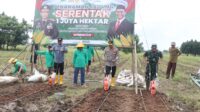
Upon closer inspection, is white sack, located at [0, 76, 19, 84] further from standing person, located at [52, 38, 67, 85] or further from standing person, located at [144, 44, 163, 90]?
standing person, located at [144, 44, 163, 90]

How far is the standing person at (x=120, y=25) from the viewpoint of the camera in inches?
653

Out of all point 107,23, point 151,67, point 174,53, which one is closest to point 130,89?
point 151,67

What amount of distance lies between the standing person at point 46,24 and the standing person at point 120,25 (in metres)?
2.27

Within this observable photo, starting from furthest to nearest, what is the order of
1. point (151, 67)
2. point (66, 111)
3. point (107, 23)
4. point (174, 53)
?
point (174, 53)
point (107, 23)
point (151, 67)
point (66, 111)

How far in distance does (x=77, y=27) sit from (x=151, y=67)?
12.9 feet

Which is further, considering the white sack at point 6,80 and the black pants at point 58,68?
the black pants at point 58,68

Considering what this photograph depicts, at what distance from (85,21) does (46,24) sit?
5.34ft

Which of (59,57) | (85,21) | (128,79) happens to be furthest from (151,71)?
(85,21)

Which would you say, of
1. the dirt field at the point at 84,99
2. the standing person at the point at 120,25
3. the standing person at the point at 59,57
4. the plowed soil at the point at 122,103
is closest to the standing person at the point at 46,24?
the standing person at the point at 59,57

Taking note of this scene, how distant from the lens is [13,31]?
187ft

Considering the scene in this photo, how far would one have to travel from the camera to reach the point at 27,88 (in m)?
14.4

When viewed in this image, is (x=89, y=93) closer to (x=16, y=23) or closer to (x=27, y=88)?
(x=27, y=88)

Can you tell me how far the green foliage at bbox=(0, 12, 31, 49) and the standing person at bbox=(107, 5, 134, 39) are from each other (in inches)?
1578

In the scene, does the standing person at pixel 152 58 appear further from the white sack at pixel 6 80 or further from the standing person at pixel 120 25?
the white sack at pixel 6 80
